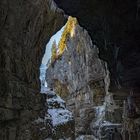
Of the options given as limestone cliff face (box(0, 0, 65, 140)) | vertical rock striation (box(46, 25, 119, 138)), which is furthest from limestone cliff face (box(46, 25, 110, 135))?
limestone cliff face (box(0, 0, 65, 140))

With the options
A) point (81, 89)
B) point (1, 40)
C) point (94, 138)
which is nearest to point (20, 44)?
point (1, 40)

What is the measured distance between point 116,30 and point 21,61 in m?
5.68

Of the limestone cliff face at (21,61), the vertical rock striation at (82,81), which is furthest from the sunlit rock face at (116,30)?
the vertical rock striation at (82,81)

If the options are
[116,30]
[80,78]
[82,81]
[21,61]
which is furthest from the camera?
[80,78]

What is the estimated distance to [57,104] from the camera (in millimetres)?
20250

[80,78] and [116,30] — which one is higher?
[80,78]

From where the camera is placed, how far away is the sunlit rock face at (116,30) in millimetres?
7832

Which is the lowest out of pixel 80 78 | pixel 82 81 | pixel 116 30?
pixel 116 30

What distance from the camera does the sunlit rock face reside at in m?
7.83

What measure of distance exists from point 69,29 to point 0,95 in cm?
2795

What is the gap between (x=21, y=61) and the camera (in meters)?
13.2

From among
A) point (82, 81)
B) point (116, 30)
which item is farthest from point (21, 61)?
point (82, 81)

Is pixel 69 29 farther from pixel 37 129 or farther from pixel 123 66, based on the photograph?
pixel 123 66

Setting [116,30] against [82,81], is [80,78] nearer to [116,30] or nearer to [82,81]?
[82,81]
